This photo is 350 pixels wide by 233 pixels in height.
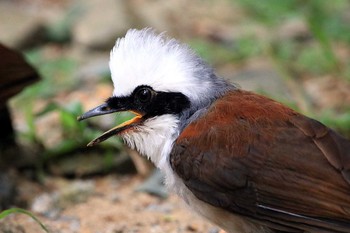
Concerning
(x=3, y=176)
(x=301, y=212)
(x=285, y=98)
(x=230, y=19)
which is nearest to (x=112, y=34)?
(x=230, y=19)

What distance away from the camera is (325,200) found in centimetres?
437

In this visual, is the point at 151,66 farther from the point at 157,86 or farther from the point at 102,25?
the point at 102,25

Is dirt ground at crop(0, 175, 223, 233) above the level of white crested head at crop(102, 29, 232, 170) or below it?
below

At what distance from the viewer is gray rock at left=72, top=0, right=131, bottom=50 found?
10.3 meters

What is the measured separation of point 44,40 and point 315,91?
3876 millimetres

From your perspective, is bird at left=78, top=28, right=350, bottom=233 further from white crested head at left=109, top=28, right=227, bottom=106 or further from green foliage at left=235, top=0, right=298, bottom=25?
green foliage at left=235, top=0, right=298, bottom=25

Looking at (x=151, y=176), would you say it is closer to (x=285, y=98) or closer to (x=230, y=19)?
(x=285, y=98)

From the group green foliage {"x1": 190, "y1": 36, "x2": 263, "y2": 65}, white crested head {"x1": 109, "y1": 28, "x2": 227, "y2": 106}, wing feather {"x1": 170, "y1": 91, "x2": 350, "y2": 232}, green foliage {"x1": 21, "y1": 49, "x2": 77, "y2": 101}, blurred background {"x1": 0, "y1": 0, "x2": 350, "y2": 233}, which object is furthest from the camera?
green foliage {"x1": 190, "y1": 36, "x2": 263, "y2": 65}

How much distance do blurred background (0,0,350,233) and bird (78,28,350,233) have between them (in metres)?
0.89

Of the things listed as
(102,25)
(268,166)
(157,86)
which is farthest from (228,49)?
(268,166)

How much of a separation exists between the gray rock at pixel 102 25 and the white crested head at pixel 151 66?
531 centimetres

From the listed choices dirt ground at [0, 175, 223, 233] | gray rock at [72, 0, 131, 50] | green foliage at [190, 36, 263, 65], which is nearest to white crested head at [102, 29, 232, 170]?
A: dirt ground at [0, 175, 223, 233]

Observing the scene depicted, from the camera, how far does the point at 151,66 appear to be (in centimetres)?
489

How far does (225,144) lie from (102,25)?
603 centimetres
